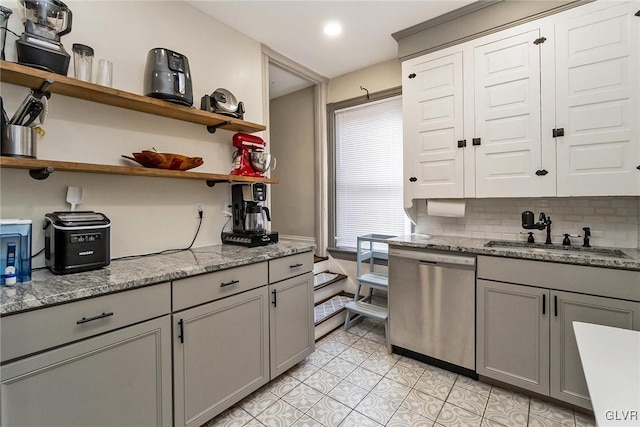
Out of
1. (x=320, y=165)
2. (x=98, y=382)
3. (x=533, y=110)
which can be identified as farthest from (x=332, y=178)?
(x=98, y=382)

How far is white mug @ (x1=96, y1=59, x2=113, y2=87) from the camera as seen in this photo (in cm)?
162

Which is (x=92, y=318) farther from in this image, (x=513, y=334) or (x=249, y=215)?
(x=513, y=334)

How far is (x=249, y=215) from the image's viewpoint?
2.28m

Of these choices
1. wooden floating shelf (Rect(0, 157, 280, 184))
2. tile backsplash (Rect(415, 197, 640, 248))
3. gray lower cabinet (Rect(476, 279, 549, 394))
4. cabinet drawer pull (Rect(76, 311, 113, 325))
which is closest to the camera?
cabinet drawer pull (Rect(76, 311, 113, 325))

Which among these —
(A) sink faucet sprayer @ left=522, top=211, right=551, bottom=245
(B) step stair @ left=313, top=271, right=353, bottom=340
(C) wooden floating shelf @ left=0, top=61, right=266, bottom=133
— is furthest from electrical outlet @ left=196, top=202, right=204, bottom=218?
(A) sink faucet sprayer @ left=522, top=211, right=551, bottom=245

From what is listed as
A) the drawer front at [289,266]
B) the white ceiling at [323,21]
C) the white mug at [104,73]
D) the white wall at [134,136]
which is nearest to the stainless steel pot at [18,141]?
the white wall at [134,136]

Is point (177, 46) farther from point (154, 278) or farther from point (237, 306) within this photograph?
point (237, 306)

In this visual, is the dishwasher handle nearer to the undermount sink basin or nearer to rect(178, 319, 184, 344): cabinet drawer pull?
the undermount sink basin

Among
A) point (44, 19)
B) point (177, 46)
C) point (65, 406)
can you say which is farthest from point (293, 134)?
point (65, 406)

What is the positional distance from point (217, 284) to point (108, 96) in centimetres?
122

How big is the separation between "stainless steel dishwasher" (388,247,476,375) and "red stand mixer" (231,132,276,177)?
1.30m

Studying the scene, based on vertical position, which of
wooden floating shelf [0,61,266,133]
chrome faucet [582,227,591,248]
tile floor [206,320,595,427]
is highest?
wooden floating shelf [0,61,266,133]

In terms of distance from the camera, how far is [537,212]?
2.26 metres

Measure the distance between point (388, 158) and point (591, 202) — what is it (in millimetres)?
1743
